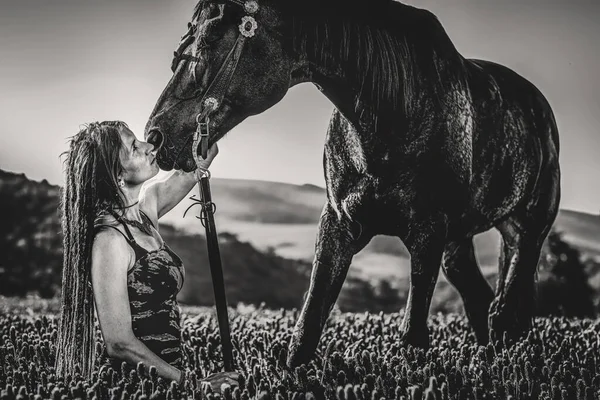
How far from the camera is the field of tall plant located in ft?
8.45

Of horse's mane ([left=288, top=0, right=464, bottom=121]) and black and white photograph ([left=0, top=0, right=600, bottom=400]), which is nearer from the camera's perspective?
black and white photograph ([left=0, top=0, right=600, bottom=400])

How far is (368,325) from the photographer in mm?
4980

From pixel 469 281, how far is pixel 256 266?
3960 millimetres

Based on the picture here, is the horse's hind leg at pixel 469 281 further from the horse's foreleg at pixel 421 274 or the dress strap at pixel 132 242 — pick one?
the dress strap at pixel 132 242

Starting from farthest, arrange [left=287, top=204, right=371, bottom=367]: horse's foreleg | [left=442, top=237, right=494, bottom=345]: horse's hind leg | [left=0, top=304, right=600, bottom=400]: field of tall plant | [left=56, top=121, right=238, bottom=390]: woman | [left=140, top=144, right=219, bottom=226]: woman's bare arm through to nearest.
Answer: [left=442, top=237, right=494, bottom=345]: horse's hind leg → [left=140, top=144, right=219, bottom=226]: woman's bare arm → [left=287, top=204, right=371, bottom=367]: horse's foreleg → [left=56, top=121, right=238, bottom=390]: woman → [left=0, top=304, right=600, bottom=400]: field of tall plant

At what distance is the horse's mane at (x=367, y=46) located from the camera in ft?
10.1

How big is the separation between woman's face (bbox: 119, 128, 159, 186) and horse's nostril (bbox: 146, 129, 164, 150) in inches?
6.7

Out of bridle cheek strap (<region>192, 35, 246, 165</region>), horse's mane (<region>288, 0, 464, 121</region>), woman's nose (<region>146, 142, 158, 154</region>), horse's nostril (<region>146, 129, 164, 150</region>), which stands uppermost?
horse's mane (<region>288, 0, 464, 121</region>)

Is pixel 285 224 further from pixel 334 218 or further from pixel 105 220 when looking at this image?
pixel 105 220

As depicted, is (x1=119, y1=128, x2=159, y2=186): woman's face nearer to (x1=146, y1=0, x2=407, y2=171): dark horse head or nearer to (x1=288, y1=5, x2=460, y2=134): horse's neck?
(x1=146, y1=0, x2=407, y2=171): dark horse head

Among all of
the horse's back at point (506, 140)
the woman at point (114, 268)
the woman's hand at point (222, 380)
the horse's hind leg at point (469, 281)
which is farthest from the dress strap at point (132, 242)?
the horse's hind leg at point (469, 281)

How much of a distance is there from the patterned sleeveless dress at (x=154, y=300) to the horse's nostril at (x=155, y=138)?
40cm

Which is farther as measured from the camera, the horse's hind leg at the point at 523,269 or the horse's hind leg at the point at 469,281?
the horse's hind leg at the point at 469,281

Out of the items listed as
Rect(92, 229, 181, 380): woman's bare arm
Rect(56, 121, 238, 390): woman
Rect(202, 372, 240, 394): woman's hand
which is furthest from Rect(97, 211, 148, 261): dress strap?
Rect(202, 372, 240, 394): woman's hand
